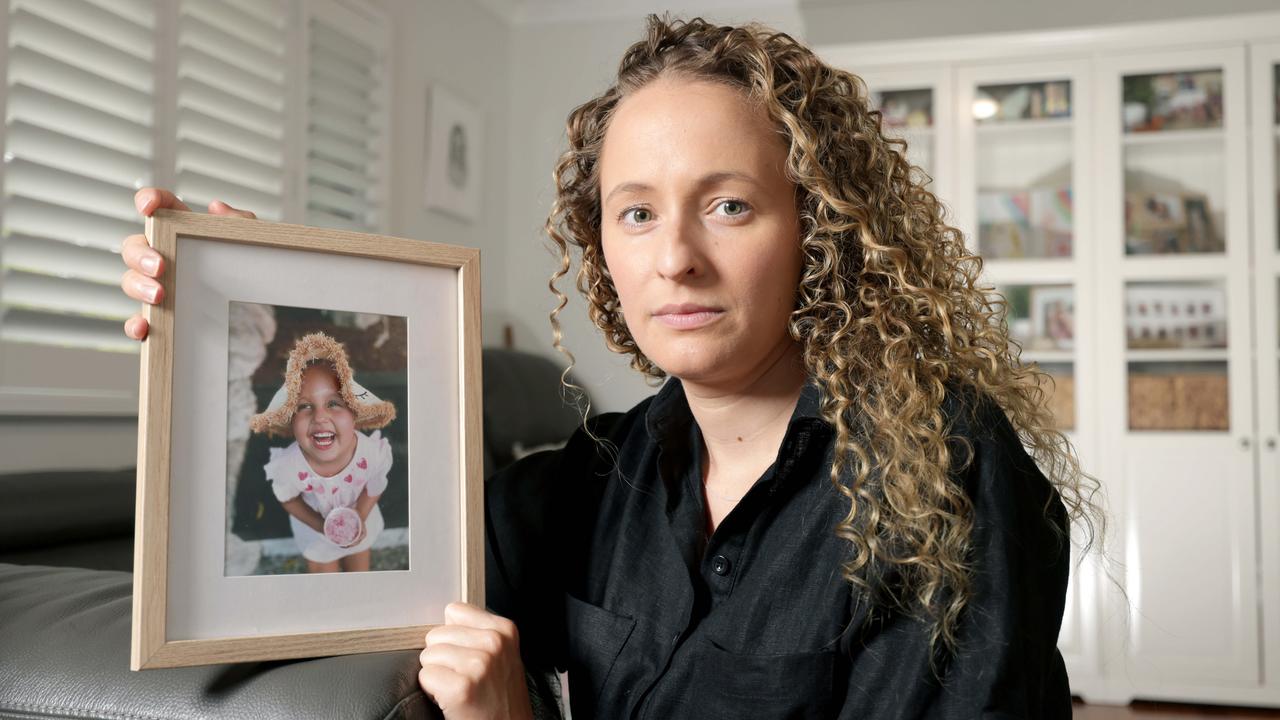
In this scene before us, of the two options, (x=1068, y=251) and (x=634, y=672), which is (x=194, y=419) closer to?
(x=634, y=672)

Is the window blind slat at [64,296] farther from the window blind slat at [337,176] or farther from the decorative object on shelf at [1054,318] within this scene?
the decorative object on shelf at [1054,318]

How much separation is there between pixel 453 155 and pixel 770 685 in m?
3.62

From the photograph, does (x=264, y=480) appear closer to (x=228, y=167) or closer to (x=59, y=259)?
(x=59, y=259)

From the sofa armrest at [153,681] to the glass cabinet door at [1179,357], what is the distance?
343 cm

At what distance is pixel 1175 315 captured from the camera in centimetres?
379

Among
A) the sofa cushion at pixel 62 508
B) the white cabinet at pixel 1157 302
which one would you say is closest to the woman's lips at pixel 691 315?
the sofa cushion at pixel 62 508

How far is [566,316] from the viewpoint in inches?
187

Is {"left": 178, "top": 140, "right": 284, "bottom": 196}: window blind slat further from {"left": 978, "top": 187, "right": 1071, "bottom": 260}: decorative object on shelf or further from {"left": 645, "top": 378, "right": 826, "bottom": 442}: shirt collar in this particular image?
{"left": 978, "top": 187, "right": 1071, "bottom": 260}: decorative object on shelf

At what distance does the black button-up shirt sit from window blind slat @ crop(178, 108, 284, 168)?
1974 millimetres

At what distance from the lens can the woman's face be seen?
108cm

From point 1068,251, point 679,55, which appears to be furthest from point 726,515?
point 1068,251

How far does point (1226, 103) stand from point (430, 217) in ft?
9.60

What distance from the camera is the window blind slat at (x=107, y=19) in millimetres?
2357

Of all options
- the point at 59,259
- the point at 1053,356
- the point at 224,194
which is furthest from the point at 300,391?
the point at 1053,356
